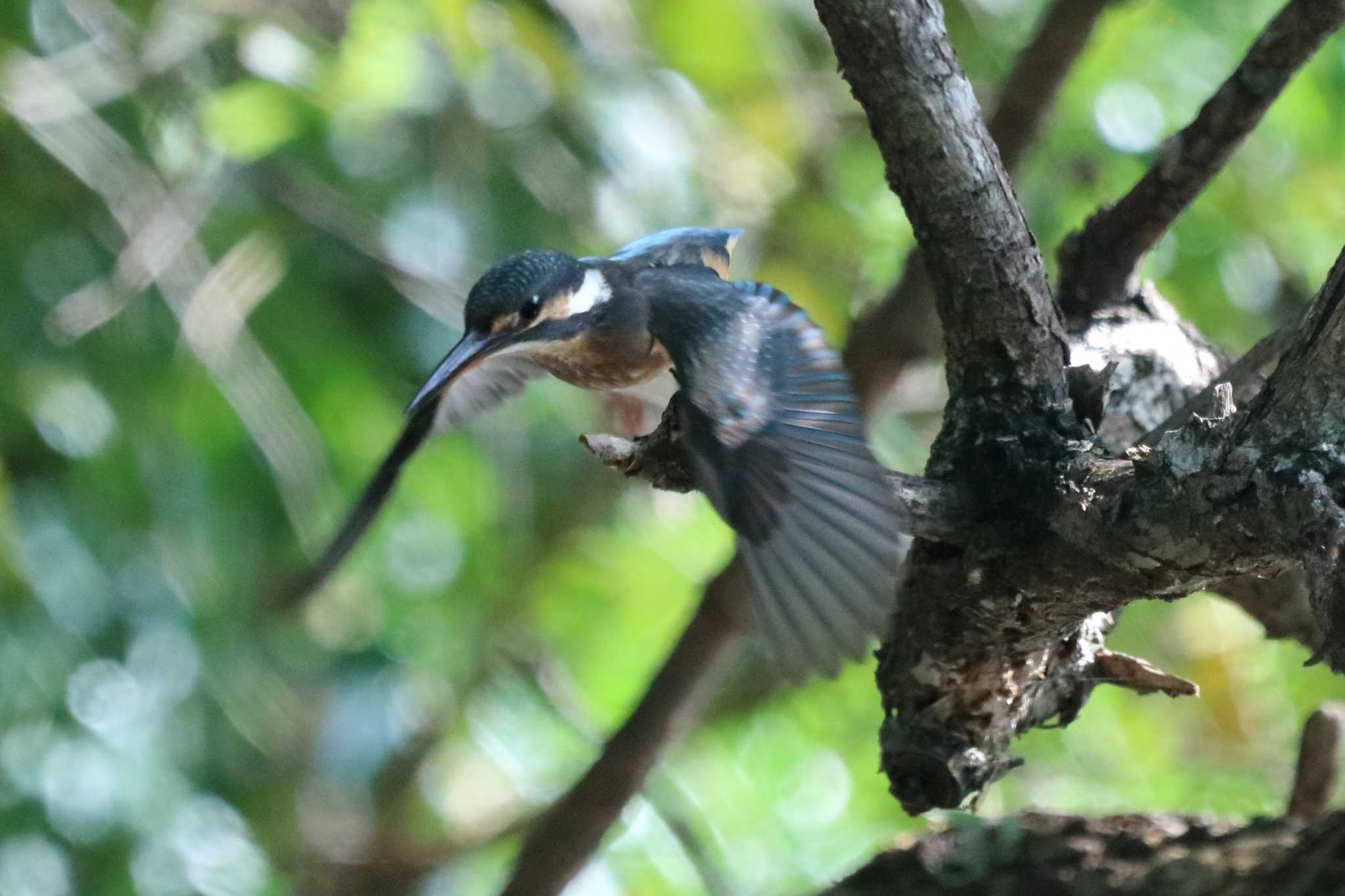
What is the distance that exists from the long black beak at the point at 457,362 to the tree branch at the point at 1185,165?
64 cm

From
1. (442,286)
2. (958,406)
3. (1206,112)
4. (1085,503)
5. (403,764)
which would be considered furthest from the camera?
(403,764)

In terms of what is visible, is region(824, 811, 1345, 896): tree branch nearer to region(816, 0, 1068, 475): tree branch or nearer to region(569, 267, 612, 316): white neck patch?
region(816, 0, 1068, 475): tree branch

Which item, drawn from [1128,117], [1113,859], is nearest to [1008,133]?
[1128,117]

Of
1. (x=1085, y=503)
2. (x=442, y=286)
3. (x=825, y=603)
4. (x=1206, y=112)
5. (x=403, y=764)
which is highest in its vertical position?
(x=1206, y=112)

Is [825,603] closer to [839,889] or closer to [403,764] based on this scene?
[839,889]

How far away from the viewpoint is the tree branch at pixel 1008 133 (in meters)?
1.90

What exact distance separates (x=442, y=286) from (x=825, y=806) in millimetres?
1099

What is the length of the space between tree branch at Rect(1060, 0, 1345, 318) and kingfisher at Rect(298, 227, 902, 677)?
0.30 metres

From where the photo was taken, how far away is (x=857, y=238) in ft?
A: 8.20

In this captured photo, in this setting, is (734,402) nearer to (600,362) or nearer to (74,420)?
(600,362)

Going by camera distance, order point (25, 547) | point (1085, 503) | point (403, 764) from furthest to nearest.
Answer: point (403, 764), point (25, 547), point (1085, 503)

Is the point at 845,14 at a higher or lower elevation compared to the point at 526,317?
higher

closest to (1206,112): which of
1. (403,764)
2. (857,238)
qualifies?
(857,238)

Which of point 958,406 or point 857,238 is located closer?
point 958,406
